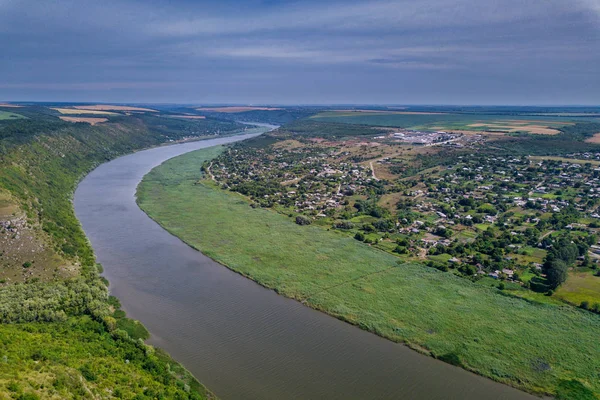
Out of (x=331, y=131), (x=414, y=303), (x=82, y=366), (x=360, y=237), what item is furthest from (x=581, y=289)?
(x=331, y=131)

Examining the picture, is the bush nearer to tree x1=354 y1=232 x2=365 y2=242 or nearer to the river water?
tree x1=354 y1=232 x2=365 y2=242

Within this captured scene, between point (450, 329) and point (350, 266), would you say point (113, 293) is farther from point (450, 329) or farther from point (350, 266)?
point (450, 329)

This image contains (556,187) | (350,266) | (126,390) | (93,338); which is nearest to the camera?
(126,390)

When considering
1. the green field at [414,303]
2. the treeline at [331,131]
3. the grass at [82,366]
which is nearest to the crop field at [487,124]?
the treeline at [331,131]

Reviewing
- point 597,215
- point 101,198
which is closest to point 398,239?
point 597,215

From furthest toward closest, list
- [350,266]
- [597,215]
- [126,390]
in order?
[597,215] < [350,266] < [126,390]

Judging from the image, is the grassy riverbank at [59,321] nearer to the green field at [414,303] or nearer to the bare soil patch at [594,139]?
the green field at [414,303]
